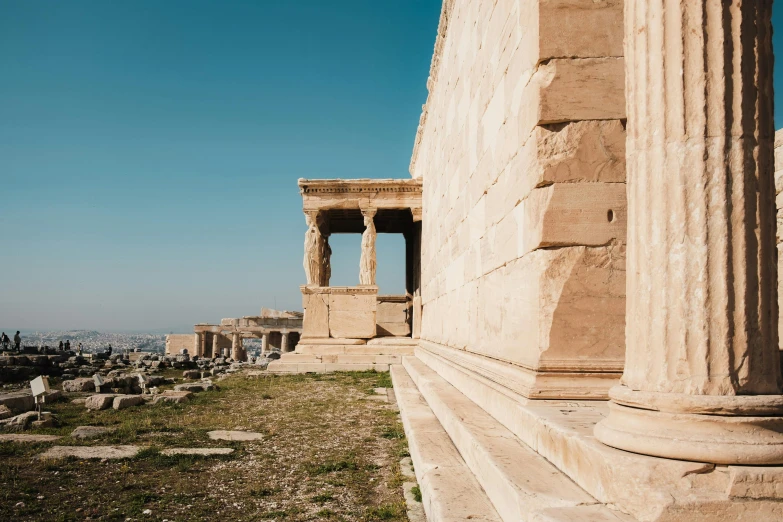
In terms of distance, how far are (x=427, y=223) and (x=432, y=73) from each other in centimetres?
345

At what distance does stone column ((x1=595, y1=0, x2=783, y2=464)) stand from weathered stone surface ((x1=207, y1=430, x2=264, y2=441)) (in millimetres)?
4668

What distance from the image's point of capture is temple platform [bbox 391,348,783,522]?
222cm

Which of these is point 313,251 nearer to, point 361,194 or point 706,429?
point 361,194

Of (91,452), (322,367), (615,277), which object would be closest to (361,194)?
(322,367)

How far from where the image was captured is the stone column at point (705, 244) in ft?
7.98

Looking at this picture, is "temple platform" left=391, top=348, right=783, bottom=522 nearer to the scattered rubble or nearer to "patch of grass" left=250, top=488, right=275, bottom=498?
"patch of grass" left=250, top=488, right=275, bottom=498

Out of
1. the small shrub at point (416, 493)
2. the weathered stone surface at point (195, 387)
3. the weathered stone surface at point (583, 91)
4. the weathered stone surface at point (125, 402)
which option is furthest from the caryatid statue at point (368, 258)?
the weathered stone surface at point (583, 91)

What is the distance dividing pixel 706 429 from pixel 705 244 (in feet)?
2.45

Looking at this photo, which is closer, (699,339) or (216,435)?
(699,339)

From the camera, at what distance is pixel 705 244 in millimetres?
2490

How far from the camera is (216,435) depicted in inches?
263

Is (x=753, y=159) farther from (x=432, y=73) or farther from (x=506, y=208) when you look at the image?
(x=432, y=73)

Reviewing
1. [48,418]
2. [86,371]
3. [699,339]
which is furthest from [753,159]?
[86,371]

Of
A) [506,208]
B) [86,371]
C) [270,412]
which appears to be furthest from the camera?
[86,371]
